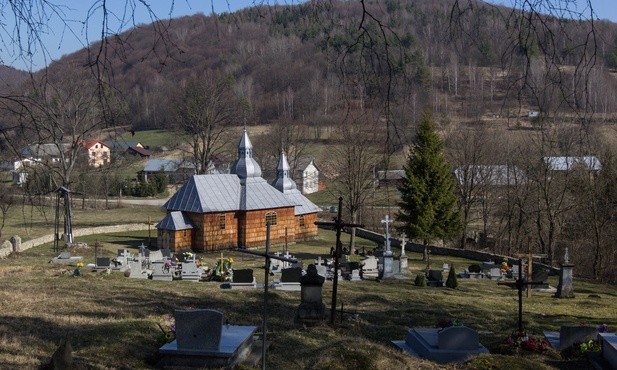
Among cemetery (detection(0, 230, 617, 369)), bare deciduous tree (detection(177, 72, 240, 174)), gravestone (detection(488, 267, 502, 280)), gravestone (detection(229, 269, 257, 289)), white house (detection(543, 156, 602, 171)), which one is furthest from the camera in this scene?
bare deciduous tree (detection(177, 72, 240, 174))

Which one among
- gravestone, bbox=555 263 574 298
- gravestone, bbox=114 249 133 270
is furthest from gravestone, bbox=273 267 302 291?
gravestone, bbox=555 263 574 298

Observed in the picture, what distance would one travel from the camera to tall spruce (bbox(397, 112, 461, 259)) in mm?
35031

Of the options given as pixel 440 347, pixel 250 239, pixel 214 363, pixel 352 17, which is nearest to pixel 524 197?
pixel 250 239

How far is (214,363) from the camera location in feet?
30.3

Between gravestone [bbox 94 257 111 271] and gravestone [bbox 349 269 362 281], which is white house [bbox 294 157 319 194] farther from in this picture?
gravestone [bbox 94 257 111 271]

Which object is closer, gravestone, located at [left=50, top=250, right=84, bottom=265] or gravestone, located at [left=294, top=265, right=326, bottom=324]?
gravestone, located at [left=294, top=265, right=326, bottom=324]

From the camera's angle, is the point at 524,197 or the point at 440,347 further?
the point at 524,197

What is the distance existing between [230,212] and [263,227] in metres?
2.14

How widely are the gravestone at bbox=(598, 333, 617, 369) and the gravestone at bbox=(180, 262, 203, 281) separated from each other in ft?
53.4

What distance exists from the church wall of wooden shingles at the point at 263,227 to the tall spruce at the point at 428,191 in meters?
6.34

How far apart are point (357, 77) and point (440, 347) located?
22.8ft

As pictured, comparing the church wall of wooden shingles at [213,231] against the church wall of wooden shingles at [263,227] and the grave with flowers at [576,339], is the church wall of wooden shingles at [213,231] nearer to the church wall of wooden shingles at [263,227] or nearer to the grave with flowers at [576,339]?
the church wall of wooden shingles at [263,227]

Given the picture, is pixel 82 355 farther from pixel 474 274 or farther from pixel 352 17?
pixel 474 274

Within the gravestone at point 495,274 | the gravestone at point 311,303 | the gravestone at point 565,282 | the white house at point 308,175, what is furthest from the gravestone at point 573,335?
the white house at point 308,175
